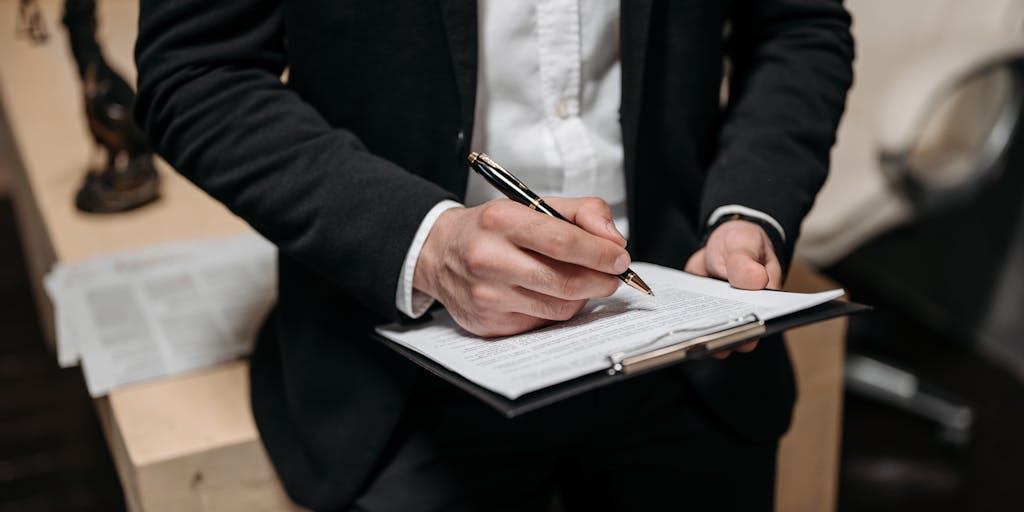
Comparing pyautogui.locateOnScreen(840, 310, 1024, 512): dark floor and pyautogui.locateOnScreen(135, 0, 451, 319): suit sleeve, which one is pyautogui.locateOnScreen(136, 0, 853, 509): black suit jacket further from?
pyautogui.locateOnScreen(840, 310, 1024, 512): dark floor

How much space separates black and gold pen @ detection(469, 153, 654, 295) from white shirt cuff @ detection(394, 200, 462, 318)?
0.04 metres

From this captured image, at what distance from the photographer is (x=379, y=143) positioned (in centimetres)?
85

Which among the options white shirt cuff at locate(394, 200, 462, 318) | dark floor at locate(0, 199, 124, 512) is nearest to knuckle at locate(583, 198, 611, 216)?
white shirt cuff at locate(394, 200, 462, 318)

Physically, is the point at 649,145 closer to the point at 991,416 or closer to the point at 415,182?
the point at 415,182

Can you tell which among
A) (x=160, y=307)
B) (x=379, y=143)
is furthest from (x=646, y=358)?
(x=160, y=307)

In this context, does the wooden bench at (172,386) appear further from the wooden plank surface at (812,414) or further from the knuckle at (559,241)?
the knuckle at (559,241)

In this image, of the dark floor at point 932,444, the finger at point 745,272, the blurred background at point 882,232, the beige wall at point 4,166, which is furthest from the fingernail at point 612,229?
the beige wall at point 4,166

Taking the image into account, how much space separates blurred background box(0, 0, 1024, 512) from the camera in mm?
1645

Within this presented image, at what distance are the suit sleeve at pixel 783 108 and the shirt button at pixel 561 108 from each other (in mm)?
161

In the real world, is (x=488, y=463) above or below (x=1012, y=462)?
above

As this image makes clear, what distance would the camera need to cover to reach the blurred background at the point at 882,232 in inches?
64.7

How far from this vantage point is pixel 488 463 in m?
0.88

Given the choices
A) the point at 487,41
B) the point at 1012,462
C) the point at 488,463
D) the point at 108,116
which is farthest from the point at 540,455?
the point at 1012,462

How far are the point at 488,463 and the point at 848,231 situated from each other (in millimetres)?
1170
